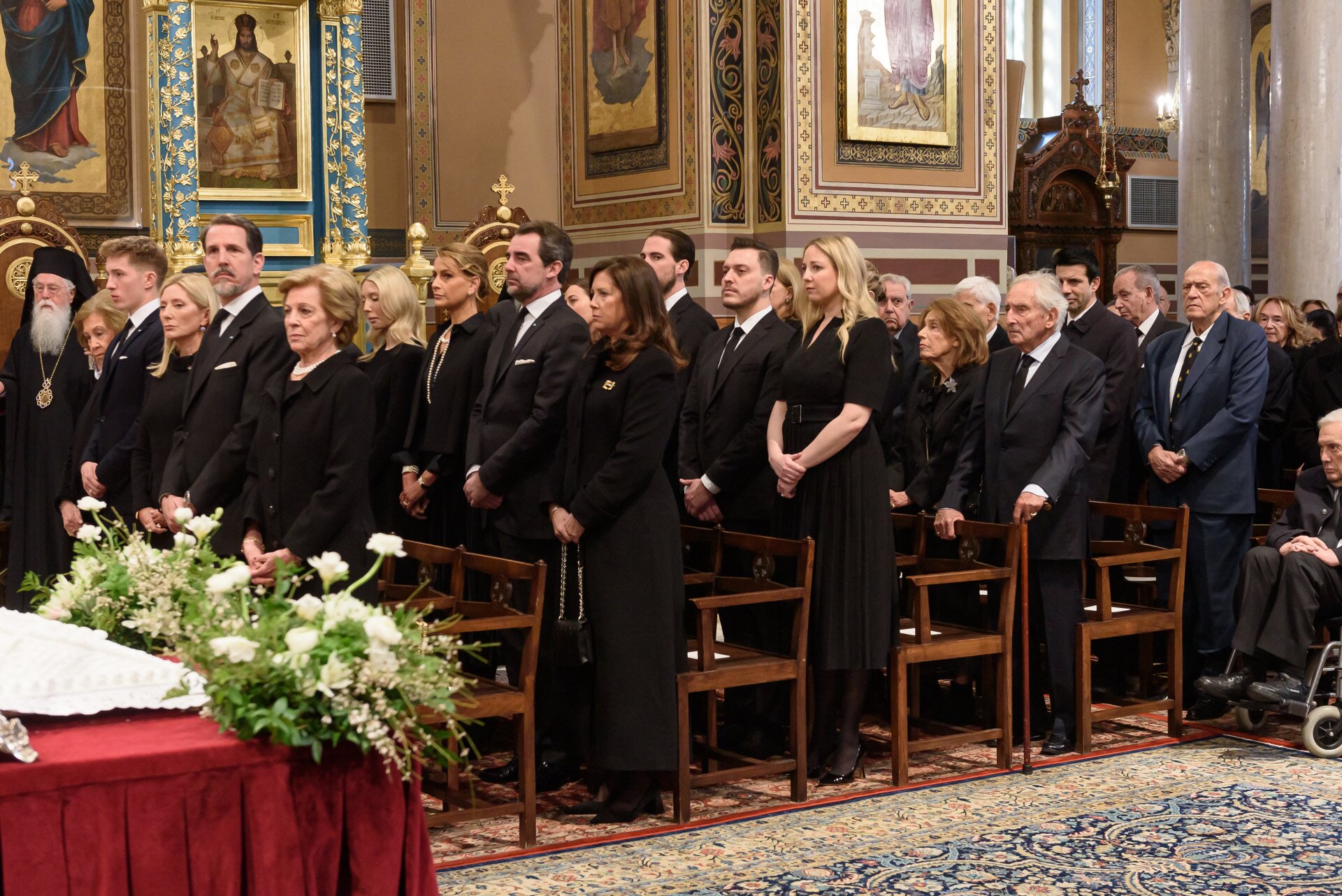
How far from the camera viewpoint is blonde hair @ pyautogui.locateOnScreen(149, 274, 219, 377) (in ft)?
17.5

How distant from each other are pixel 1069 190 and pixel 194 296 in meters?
12.7

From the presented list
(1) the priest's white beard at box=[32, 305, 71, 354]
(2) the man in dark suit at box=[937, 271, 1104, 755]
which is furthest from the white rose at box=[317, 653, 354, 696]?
(1) the priest's white beard at box=[32, 305, 71, 354]

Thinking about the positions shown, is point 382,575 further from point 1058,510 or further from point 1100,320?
point 1100,320

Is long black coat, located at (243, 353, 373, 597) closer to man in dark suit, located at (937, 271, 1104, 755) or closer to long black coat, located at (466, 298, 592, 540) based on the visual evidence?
long black coat, located at (466, 298, 592, 540)

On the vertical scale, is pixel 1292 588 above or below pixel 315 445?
below

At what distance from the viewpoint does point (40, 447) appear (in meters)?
7.28

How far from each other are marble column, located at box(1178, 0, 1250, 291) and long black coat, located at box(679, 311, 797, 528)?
23.7ft

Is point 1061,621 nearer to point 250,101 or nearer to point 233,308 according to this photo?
point 233,308

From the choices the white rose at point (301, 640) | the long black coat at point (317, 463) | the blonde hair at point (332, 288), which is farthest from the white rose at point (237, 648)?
the blonde hair at point (332, 288)

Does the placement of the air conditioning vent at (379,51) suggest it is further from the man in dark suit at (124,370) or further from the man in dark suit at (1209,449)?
the man in dark suit at (1209,449)

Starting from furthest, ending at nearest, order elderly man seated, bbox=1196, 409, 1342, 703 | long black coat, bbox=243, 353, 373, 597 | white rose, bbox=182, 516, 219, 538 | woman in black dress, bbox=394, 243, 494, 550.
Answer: woman in black dress, bbox=394, 243, 494, 550
elderly man seated, bbox=1196, 409, 1342, 703
long black coat, bbox=243, 353, 373, 597
white rose, bbox=182, 516, 219, 538

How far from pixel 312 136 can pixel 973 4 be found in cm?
446

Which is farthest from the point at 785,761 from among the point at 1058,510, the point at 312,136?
the point at 312,136

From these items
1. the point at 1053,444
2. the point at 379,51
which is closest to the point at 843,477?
the point at 1053,444
